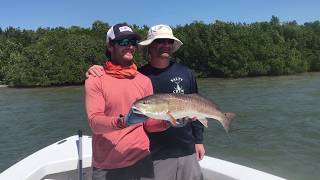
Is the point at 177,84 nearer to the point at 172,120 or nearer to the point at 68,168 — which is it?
the point at 172,120

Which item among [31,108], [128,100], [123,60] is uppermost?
[123,60]

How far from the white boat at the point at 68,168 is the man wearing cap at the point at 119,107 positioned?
4.86ft

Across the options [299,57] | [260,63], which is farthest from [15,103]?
[299,57]

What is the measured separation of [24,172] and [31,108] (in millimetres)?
22887

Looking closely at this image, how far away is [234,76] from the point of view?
49.4m

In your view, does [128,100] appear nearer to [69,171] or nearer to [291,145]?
[69,171]

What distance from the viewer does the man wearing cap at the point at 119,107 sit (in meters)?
3.28

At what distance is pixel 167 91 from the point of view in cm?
405

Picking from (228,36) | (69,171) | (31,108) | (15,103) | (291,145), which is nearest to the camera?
(69,171)

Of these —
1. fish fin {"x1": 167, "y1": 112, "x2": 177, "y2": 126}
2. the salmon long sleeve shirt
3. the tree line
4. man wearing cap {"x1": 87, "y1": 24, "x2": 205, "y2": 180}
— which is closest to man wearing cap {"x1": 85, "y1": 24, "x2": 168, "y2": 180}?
the salmon long sleeve shirt

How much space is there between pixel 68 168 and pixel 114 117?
2.48 meters

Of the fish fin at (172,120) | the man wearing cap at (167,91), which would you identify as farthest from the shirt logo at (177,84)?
the fish fin at (172,120)

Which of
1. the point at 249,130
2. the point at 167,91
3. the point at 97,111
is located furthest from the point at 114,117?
the point at 249,130

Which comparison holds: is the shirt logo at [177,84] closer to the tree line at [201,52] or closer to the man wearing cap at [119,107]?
the man wearing cap at [119,107]
